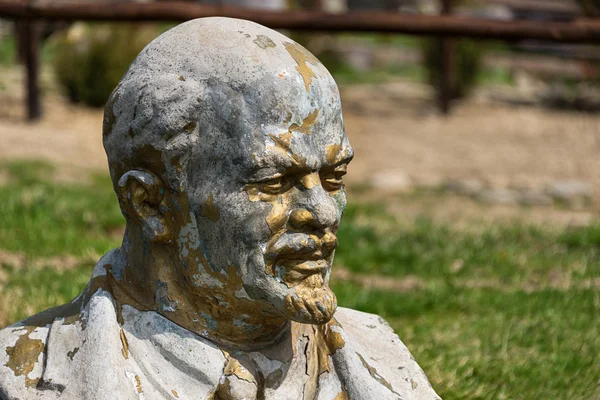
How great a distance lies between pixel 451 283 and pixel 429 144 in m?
5.74

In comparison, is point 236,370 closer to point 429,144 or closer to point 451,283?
point 451,283

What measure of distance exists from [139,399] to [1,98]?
10606 millimetres

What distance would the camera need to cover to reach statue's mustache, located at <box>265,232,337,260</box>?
2676 mm

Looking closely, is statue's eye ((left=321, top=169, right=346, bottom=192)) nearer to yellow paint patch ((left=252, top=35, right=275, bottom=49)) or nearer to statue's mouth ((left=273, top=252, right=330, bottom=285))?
statue's mouth ((left=273, top=252, right=330, bottom=285))

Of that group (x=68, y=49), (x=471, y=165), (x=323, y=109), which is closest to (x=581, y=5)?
(x=471, y=165)

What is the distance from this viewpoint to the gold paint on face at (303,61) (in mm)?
2715

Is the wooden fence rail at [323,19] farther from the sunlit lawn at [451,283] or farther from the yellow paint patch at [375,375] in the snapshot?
the yellow paint patch at [375,375]

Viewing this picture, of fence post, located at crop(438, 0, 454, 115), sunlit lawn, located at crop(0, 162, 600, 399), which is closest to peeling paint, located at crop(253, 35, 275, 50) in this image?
sunlit lawn, located at crop(0, 162, 600, 399)

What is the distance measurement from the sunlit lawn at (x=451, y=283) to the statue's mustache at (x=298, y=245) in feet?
5.14

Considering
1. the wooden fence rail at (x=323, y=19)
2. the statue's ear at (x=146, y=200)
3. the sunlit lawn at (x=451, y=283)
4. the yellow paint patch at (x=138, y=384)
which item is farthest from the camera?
the wooden fence rail at (x=323, y=19)

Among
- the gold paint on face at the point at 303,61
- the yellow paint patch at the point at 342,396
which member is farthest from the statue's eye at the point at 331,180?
the yellow paint patch at the point at 342,396

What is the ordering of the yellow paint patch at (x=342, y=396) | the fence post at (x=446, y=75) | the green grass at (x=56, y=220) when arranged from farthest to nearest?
the fence post at (x=446, y=75) < the green grass at (x=56, y=220) < the yellow paint patch at (x=342, y=396)

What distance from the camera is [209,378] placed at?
2727 mm

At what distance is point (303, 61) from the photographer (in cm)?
276
